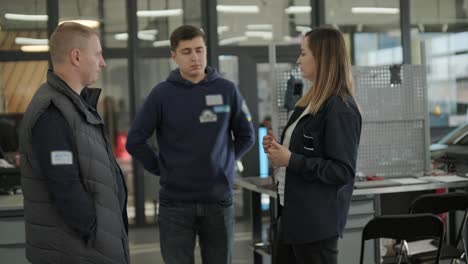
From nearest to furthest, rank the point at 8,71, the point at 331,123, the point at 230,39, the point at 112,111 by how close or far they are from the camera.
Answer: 1. the point at 331,123
2. the point at 8,71
3. the point at 230,39
4. the point at 112,111

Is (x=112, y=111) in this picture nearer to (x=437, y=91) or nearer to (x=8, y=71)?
(x=8, y=71)

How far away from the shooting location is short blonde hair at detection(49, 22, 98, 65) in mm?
2056

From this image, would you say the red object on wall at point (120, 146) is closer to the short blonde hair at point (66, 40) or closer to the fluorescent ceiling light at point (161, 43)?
the fluorescent ceiling light at point (161, 43)

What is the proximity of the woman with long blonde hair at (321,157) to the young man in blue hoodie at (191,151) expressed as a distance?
21.3 inches

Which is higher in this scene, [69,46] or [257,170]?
[69,46]

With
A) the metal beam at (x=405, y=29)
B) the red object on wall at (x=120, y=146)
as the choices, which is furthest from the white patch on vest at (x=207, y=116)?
the metal beam at (x=405, y=29)

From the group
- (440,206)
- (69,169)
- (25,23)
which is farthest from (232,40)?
(69,169)

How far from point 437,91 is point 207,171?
5.21m

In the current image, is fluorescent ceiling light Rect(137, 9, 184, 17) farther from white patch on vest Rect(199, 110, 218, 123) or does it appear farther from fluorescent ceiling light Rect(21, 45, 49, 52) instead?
white patch on vest Rect(199, 110, 218, 123)

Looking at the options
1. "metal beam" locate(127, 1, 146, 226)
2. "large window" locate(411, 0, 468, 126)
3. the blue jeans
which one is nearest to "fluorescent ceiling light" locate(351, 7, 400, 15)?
"large window" locate(411, 0, 468, 126)

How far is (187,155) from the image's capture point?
114 inches

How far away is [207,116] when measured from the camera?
2.95 meters

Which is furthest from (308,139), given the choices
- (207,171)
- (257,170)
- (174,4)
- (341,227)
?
(174,4)

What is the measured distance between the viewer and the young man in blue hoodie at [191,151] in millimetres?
2912
